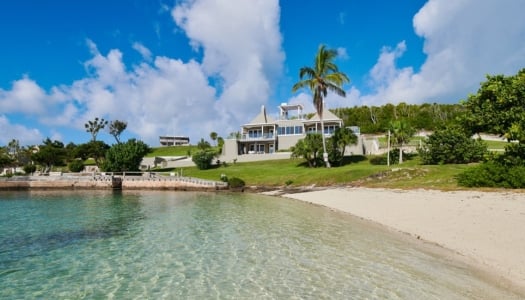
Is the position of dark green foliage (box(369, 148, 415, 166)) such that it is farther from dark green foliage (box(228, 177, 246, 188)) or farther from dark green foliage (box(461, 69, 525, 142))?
dark green foliage (box(228, 177, 246, 188))

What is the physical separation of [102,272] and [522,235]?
546 inches

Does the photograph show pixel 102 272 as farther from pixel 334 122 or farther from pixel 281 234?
pixel 334 122

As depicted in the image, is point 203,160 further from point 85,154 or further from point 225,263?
point 225,263

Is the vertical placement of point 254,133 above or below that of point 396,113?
below

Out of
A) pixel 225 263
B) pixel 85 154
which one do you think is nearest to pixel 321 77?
pixel 225 263

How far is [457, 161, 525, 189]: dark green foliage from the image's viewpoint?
21766mm

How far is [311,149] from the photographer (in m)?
52.0

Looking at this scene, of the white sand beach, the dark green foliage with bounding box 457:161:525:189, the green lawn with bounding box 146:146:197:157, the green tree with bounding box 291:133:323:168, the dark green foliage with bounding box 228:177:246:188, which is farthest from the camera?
the green lawn with bounding box 146:146:197:157

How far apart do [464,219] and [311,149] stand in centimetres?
3756

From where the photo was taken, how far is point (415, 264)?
9789mm

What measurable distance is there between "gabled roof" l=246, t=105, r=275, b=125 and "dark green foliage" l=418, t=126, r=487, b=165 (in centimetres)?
3814

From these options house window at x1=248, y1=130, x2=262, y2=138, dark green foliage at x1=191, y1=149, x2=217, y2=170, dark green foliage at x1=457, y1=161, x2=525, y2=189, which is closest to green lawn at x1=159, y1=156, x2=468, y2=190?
dark green foliage at x1=457, y1=161, x2=525, y2=189

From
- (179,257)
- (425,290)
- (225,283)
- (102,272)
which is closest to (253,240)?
(179,257)

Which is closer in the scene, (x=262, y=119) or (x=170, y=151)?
(x=262, y=119)
